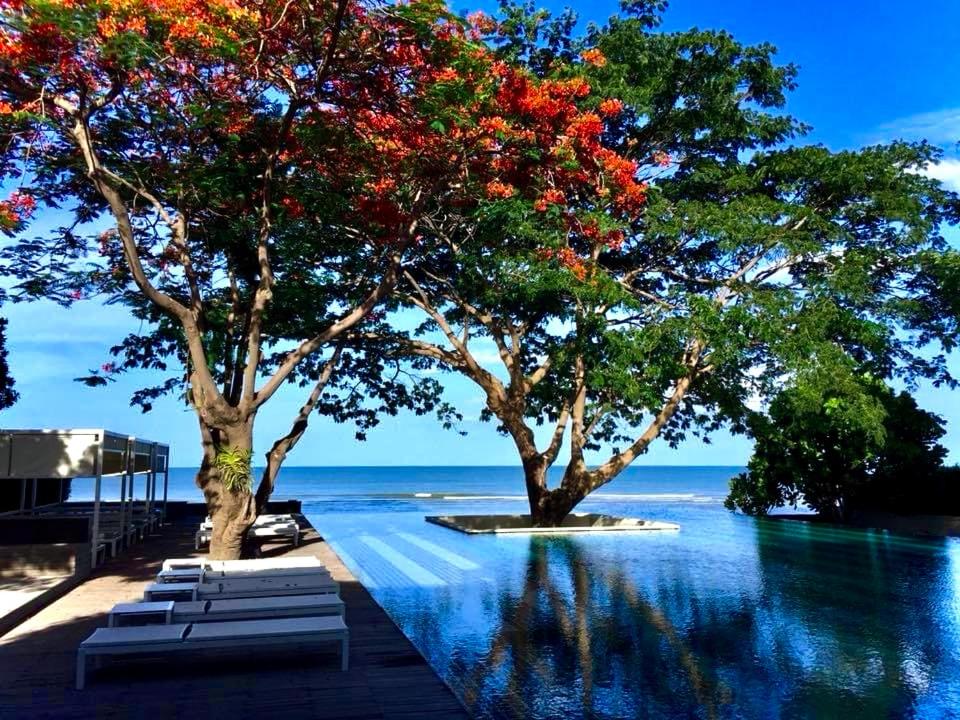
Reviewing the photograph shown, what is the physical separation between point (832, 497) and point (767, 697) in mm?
18310

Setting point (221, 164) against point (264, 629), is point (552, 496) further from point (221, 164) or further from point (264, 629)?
point (264, 629)

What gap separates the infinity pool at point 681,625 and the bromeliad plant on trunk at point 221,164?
4125mm

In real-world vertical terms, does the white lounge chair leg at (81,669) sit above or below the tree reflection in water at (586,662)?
above

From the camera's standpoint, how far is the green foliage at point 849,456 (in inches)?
783

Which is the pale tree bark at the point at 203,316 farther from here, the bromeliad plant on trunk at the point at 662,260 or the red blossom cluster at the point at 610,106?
the red blossom cluster at the point at 610,106

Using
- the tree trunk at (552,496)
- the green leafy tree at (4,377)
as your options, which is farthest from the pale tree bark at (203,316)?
the green leafy tree at (4,377)

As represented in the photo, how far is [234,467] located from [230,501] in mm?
601

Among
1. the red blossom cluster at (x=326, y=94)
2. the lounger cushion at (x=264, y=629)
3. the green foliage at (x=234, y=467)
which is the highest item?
the red blossom cluster at (x=326, y=94)

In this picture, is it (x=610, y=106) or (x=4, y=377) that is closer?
(x=610, y=106)

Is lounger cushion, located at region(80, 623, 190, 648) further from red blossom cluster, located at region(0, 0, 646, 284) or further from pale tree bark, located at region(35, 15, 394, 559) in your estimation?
red blossom cluster, located at region(0, 0, 646, 284)

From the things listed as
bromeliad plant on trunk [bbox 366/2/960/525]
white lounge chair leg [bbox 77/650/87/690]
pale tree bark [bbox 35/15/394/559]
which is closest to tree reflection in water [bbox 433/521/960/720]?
white lounge chair leg [bbox 77/650/87/690]

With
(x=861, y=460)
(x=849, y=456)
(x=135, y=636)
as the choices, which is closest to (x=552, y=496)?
(x=849, y=456)

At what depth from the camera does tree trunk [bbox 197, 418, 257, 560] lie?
436 inches

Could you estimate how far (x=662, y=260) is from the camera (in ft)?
63.4
